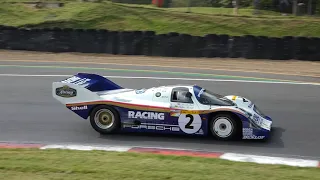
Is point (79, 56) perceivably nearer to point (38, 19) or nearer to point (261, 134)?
point (38, 19)

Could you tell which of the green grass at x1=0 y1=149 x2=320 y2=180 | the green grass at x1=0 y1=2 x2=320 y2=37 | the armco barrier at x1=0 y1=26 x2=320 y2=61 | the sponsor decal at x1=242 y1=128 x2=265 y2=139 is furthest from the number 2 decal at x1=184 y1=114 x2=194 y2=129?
the green grass at x1=0 y1=2 x2=320 y2=37

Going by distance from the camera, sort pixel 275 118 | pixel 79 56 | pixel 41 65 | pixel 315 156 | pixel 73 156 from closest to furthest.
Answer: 1. pixel 73 156
2. pixel 315 156
3. pixel 275 118
4. pixel 41 65
5. pixel 79 56

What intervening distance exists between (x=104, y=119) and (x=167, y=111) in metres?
1.51

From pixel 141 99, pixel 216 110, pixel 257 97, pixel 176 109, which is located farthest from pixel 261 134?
pixel 257 97

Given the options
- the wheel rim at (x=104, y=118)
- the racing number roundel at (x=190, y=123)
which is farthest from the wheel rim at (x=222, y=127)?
the wheel rim at (x=104, y=118)

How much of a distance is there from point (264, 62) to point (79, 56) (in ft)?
27.9

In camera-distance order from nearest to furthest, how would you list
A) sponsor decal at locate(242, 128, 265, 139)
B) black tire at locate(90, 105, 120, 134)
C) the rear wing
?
sponsor decal at locate(242, 128, 265, 139), black tire at locate(90, 105, 120, 134), the rear wing

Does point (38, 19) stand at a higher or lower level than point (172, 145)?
higher

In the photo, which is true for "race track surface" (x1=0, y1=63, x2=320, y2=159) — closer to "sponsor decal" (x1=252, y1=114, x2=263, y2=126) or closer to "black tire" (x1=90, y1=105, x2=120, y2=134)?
"black tire" (x1=90, y1=105, x2=120, y2=134)

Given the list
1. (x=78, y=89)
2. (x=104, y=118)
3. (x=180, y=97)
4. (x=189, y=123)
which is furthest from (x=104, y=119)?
(x=189, y=123)

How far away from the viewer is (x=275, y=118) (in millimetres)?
12914

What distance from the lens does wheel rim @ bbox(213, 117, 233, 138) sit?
10844mm

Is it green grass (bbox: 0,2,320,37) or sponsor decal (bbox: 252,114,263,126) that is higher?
green grass (bbox: 0,2,320,37)

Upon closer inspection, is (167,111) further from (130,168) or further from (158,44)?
(158,44)
